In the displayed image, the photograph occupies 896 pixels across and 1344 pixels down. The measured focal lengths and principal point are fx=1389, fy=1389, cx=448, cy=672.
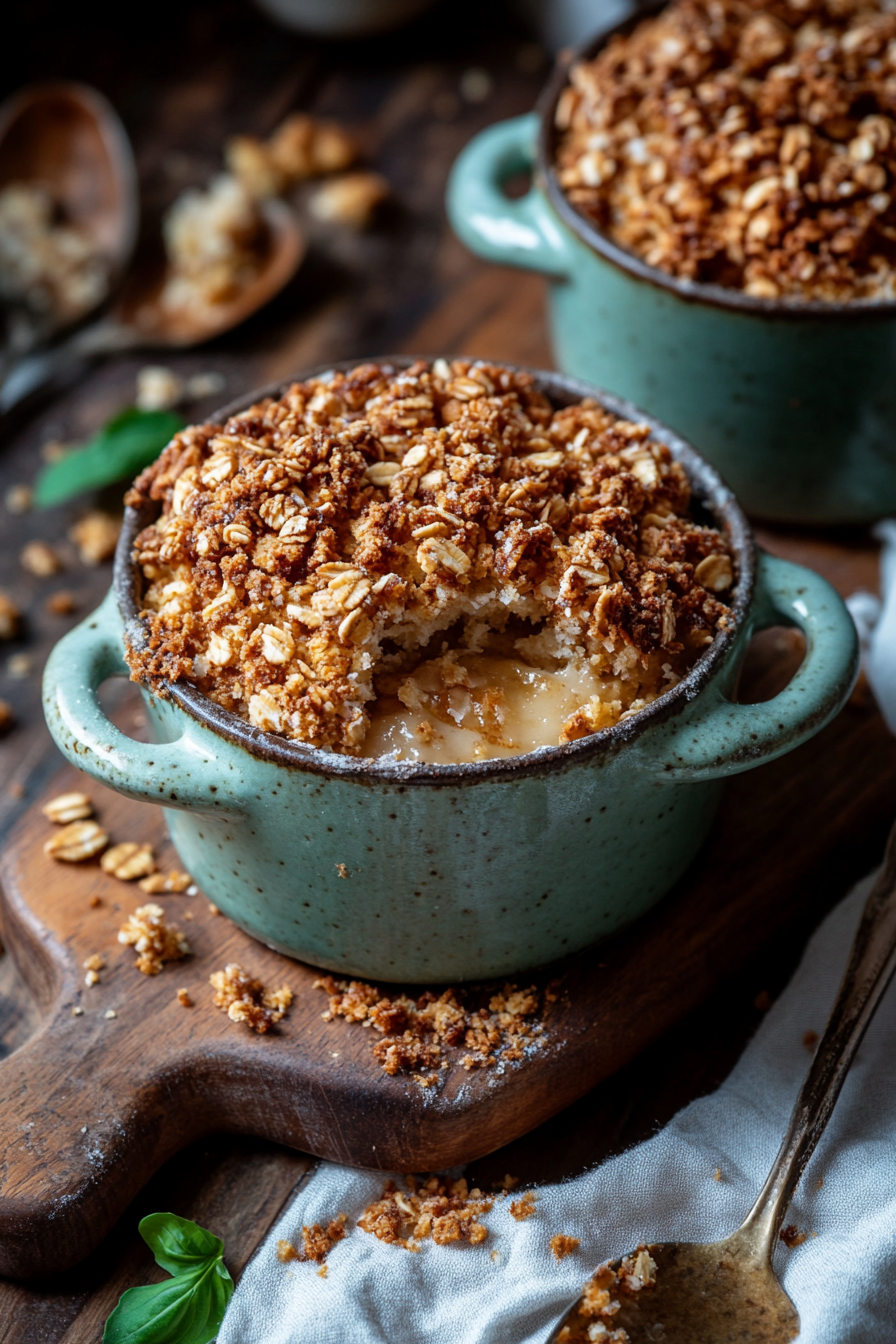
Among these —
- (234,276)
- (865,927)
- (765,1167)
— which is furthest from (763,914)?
(234,276)

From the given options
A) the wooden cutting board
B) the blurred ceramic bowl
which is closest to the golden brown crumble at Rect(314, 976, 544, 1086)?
the wooden cutting board

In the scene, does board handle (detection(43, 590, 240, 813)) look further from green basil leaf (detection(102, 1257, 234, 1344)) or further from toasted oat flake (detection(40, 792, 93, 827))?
green basil leaf (detection(102, 1257, 234, 1344))

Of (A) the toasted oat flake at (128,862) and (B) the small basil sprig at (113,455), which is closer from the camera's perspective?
(A) the toasted oat flake at (128,862)

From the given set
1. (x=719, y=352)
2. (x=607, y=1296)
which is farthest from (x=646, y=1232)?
(x=719, y=352)

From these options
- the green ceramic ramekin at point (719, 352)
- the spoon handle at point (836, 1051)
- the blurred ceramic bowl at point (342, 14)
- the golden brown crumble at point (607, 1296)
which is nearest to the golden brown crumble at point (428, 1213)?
the golden brown crumble at point (607, 1296)

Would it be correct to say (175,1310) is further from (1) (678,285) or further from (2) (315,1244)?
(1) (678,285)

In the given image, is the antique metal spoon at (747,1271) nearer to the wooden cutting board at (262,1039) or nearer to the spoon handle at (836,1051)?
the spoon handle at (836,1051)

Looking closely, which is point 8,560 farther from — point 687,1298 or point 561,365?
point 687,1298
